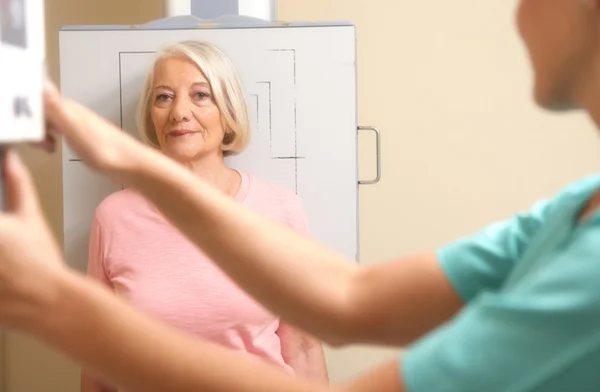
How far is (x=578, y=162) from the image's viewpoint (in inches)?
71.1

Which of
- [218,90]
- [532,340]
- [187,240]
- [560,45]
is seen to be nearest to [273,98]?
[218,90]

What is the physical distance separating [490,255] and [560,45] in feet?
0.81

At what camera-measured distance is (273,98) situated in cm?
148

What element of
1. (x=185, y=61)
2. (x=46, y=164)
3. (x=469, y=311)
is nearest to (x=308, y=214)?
(x=185, y=61)

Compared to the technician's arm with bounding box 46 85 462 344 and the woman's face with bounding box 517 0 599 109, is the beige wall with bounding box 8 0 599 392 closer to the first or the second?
the technician's arm with bounding box 46 85 462 344

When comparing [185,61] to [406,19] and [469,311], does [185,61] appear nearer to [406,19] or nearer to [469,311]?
[406,19]

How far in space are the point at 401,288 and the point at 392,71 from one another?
1.10 meters

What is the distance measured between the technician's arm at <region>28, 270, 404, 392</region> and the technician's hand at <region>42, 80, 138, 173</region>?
0.68 ft

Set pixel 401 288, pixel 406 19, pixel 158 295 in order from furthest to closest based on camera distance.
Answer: pixel 406 19, pixel 158 295, pixel 401 288

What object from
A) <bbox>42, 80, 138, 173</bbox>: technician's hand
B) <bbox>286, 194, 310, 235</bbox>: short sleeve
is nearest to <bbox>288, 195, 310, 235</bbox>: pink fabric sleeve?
<bbox>286, 194, 310, 235</bbox>: short sleeve

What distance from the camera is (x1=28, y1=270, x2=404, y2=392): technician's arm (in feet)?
1.65

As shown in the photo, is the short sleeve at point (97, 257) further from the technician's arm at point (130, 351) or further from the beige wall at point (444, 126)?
the technician's arm at point (130, 351)

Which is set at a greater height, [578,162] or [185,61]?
[185,61]

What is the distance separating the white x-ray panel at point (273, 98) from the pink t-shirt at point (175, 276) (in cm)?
11
